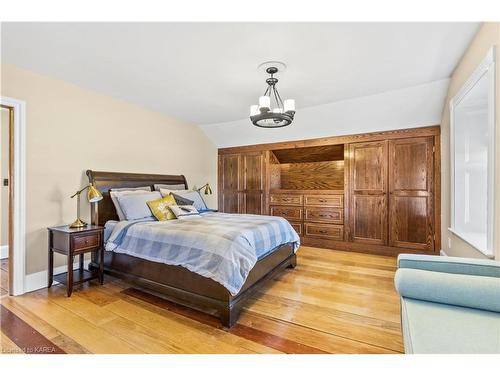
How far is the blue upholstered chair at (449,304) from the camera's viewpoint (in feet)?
3.29

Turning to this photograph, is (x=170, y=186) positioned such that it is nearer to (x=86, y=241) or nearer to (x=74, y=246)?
(x=86, y=241)

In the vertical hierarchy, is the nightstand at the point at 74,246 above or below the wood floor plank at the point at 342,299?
above

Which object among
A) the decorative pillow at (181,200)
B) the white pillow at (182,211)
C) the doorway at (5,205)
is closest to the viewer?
the doorway at (5,205)

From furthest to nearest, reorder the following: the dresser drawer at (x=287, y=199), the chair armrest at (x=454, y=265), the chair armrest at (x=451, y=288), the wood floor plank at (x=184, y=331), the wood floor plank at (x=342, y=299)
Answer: the dresser drawer at (x=287, y=199)
the wood floor plank at (x=342, y=299)
the wood floor plank at (x=184, y=331)
the chair armrest at (x=454, y=265)
the chair armrest at (x=451, y=288)

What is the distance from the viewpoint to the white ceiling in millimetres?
1960

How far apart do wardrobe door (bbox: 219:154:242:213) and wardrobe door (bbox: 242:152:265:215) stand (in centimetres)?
15

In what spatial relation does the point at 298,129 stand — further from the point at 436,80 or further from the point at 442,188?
the point at 442,188

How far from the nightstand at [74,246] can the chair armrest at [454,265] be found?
9.40 ft

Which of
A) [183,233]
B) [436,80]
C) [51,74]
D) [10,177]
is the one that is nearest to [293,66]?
[436,80]

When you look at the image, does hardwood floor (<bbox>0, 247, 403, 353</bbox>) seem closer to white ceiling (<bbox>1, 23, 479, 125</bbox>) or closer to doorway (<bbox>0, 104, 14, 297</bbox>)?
doorway (<bbox>0, 104, 14, 297</bbox>)

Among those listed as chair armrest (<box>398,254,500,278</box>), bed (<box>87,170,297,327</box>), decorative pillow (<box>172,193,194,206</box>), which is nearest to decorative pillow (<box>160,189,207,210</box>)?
decorative pillow (<box>172,193,194,206</box>)

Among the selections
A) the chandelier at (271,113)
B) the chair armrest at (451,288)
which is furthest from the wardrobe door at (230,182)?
the chair armrest at (451,288)

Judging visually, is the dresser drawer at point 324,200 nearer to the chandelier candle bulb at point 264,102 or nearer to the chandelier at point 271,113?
the chandelier at point 271,113

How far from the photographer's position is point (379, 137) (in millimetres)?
3896
